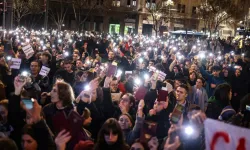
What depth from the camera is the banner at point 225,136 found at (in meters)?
3.22

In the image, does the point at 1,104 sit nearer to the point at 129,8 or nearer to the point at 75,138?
the point at 75,138

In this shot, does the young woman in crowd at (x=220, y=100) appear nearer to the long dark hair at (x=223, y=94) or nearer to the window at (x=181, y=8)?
the long dark hair at (x=223, y=94)

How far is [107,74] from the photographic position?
7.77 meters

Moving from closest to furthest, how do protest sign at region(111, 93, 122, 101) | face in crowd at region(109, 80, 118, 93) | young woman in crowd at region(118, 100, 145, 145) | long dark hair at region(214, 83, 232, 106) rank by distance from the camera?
young woman in crowd at region(118, 100, 145, 145)
long dark hair at region(214, 83, 232, 106)
protest sign at region(111, 93, 122, 101)
face in crowd at region(109, 80, 118, 93)

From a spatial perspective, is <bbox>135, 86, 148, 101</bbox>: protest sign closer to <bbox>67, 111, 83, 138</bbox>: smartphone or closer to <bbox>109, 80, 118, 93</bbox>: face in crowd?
<bbox>109, 80, 118, 93</bbox>: face in crowd

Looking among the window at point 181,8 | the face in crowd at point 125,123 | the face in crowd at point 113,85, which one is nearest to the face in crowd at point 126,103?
the face in crowd at point 125,123

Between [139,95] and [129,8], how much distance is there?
163 ft

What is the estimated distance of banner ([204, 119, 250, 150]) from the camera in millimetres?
3219

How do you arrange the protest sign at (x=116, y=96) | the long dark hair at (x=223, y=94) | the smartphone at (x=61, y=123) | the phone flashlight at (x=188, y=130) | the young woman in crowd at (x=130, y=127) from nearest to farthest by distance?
the smartphone at (x=61, y=123), the phone flashlight at (x=188, y=130), the young woman in crowd at (x=130, y=127), the long dark hair at (x=223, y=94), the protest sign at (x=116, y=96)

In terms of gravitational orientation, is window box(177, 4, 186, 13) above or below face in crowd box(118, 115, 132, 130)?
above

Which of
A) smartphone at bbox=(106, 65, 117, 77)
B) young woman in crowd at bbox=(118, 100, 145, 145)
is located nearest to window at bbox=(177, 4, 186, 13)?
smartphone at bbox=(106, 65, 117, 77)

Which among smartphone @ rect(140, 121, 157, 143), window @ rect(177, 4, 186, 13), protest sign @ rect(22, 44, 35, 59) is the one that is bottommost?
smartphone @ rect(140, 121, 157, 143)

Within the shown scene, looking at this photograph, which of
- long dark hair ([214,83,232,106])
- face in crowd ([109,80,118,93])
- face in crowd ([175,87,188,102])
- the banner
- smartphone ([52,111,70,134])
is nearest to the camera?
the banner

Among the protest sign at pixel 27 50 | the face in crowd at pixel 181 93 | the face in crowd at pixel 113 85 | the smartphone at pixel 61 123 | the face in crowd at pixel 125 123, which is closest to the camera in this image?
the smartphone at pixel 61 123
